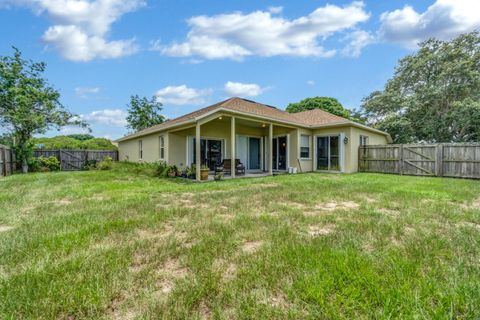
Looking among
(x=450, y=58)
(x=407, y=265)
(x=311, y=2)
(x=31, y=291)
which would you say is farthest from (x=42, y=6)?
(x=450, y=58)

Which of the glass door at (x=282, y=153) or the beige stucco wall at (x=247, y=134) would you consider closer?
the beige stucco wall at (x=247, y=134)

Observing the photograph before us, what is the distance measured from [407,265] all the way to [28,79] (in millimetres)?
21588

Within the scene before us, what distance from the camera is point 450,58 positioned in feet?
56.0

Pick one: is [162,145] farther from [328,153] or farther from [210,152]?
[328,153]

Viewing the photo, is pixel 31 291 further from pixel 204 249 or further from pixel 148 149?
pixel 148 149

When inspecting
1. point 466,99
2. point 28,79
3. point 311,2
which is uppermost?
point 311,2

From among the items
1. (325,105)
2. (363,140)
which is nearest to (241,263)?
(363,140)

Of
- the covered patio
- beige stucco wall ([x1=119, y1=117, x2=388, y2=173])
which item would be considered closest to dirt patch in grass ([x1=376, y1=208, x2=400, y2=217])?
the covered patio

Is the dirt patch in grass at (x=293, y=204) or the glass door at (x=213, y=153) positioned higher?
the glass door at (x=213, y=153)

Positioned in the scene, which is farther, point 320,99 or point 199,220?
point 320,99

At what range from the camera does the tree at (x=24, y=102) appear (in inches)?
558

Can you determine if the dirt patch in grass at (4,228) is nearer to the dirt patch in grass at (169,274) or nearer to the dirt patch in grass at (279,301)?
the dirt patch in grass at (169,274)

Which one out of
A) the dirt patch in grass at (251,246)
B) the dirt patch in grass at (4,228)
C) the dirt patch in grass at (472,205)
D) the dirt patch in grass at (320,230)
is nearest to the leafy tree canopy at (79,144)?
the dirt patch in grass at (4,228)

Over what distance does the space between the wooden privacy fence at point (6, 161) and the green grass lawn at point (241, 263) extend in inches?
422
